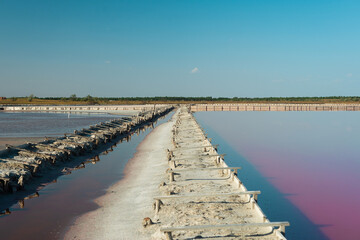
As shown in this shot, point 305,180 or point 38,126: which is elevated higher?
point 38,126

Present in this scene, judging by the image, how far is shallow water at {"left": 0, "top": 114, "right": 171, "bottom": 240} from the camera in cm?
789

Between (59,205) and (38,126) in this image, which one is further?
(38,126)

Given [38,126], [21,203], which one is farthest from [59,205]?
[38,126]

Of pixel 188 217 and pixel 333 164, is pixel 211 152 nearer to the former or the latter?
pixel 333 164

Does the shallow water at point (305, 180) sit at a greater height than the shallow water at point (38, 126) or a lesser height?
lesser

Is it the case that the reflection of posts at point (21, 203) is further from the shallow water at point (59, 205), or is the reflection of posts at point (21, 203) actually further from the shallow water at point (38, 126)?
the shallow water at point (38, 126)

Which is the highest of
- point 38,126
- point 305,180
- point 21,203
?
point 38,126

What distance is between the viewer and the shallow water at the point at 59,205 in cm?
789

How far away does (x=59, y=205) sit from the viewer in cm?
969

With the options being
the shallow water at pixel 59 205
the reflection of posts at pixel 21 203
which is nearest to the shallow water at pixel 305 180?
the shallow water at pixel 59 205

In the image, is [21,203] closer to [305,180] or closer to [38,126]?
[305,180]

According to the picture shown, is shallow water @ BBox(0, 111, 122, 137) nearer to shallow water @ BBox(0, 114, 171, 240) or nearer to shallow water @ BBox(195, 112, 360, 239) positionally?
shallow water @ BBox(0, 114, 171, 240)

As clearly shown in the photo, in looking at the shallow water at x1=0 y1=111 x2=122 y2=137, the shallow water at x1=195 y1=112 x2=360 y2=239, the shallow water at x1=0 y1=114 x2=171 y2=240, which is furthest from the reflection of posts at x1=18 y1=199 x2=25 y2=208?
the shallow water at x1=0 y1=111 x2=122 y2=137

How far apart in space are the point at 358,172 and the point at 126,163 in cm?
1107
